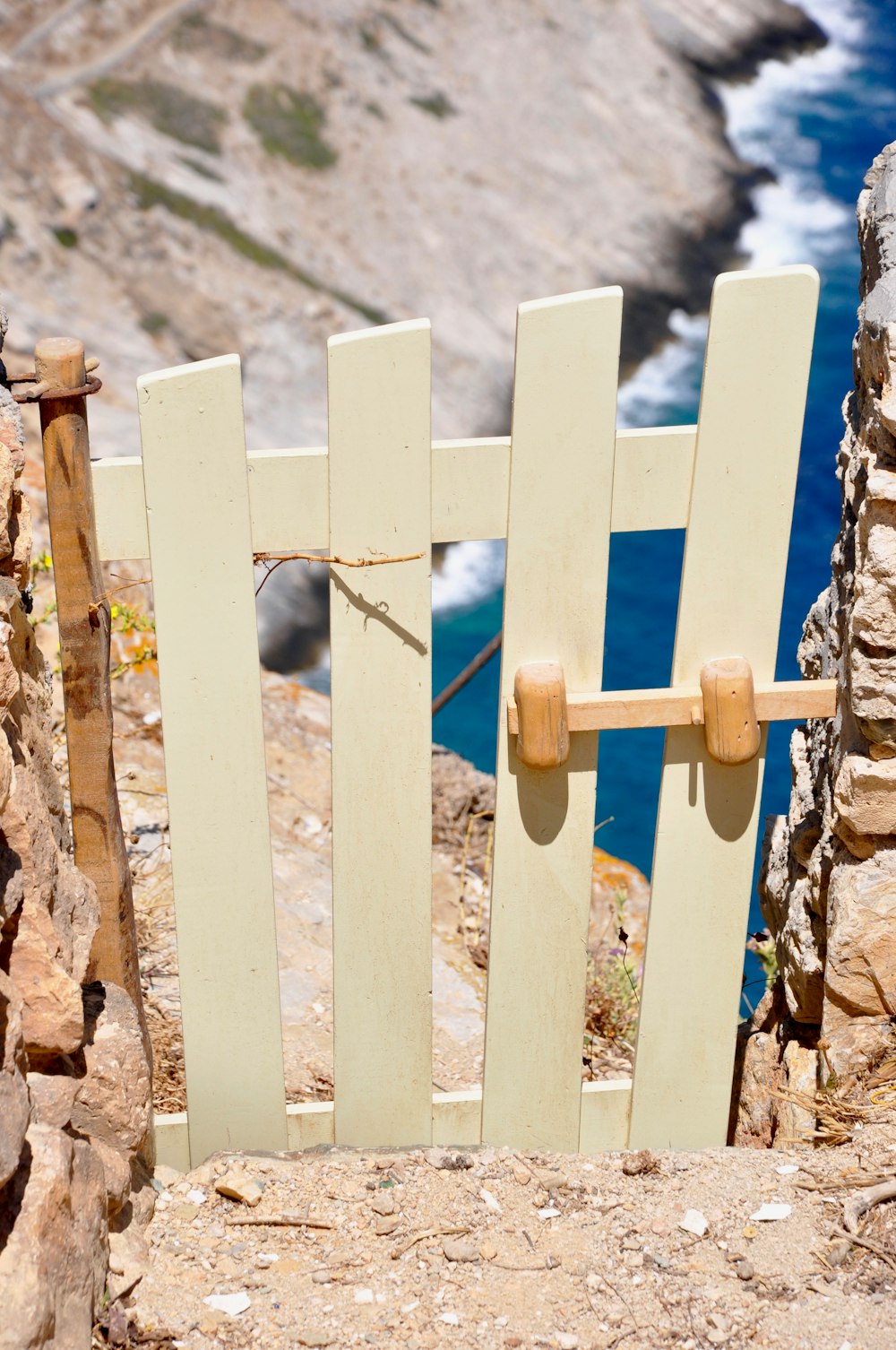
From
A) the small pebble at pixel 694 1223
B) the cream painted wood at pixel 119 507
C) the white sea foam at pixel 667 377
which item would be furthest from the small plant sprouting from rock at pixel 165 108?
the small pebble at pixel 694 1223

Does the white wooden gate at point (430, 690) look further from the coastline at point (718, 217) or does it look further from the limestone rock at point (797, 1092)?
the coastline at point (718, 217)

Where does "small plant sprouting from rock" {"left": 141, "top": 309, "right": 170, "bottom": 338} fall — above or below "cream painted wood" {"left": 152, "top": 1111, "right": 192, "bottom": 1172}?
above

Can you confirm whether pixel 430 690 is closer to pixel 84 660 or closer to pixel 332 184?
pixel 84 660

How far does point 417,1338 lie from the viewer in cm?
187

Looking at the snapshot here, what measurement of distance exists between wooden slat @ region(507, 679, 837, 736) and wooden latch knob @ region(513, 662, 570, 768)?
0.07 feet

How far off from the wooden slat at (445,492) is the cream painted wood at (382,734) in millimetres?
34

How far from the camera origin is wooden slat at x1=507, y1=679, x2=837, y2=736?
210 cm

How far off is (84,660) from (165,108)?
8.08 m

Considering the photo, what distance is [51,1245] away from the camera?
1.62 m

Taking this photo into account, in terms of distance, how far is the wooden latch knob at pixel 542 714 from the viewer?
2066 mm

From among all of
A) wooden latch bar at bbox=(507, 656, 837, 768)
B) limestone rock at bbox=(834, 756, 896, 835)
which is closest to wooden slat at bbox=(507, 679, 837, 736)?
wooden latch bar at bbox=(507, 656, 837, 768)

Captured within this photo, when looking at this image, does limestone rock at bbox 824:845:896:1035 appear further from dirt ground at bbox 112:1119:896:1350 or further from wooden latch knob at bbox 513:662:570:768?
wooden latch knob at bbox 513:662:570:768

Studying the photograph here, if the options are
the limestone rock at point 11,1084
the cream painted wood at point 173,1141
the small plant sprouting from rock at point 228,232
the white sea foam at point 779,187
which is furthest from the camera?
the white sea foam at point 779,187

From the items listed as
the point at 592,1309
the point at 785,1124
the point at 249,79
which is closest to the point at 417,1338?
the point at 592,1309
